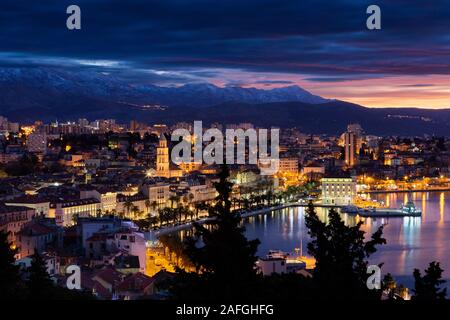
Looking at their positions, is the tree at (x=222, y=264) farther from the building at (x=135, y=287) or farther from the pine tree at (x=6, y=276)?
the building at (x=135, y=287)

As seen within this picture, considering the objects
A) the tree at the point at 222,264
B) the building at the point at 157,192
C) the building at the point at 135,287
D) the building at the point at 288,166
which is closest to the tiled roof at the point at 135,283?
the building at the point at 135,287

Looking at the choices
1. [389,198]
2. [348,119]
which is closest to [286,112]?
[348,119]

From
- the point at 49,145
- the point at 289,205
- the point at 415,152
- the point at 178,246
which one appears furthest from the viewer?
the point at 415,152

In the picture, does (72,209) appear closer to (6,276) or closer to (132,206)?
(132,206)

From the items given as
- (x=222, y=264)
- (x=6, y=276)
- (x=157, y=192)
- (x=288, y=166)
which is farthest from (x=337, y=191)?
(x=222, y=264)

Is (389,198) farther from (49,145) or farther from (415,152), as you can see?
(415,152)
